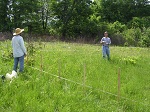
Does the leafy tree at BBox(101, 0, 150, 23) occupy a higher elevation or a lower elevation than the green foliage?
higher

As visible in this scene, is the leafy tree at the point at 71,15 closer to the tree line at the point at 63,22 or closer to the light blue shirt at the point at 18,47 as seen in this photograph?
the tree line at the point at 63,22

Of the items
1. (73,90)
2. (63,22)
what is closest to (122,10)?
(63,22)

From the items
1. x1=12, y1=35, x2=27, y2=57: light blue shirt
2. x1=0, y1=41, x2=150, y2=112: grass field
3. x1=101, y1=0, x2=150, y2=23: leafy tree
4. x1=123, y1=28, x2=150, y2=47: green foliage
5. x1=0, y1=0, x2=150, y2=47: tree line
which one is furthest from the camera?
x1=101, y1=0, x2=150, y2=23: leafy tree

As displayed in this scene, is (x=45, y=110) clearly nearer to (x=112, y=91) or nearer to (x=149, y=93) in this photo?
(x=112, y=91)

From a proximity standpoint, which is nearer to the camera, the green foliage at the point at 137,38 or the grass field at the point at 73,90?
the grass field at the point at 73,90

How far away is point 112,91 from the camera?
6461 mm

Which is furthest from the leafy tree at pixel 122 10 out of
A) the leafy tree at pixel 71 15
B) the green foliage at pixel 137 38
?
the green foliage at pixel 137 38

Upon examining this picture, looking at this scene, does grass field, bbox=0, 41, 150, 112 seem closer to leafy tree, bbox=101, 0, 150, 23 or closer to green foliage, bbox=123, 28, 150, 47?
green foliage, bbox=123, 28, 150, 47

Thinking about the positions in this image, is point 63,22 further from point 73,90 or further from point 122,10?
point 73,90

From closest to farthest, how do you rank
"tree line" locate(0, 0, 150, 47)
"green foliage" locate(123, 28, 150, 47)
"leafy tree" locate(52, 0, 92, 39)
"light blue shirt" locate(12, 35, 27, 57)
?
"light blue shirt" locate(12, 35, 27, 57) < "tree line" locate(0, 0, 150, 47) < "green foliage" locate(123, 28, 150, 47) < "leafy tree" locate(52, 0, 92, 39)

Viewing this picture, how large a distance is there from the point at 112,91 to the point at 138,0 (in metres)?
38.6

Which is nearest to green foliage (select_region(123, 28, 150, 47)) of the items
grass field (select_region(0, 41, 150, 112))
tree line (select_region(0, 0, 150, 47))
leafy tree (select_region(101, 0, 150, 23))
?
tree line (select_region(0, 0, 150, 47))

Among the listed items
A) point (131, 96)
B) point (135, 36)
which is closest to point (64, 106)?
point (131, 96)

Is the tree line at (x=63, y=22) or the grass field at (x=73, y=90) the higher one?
the tree line at (x=63, y=22)
